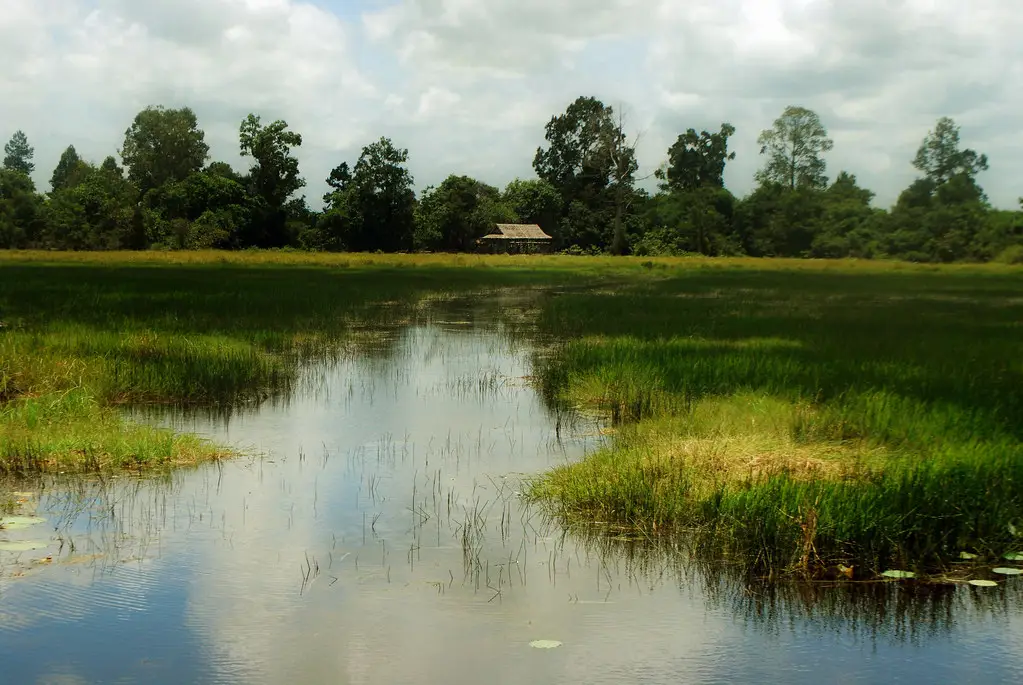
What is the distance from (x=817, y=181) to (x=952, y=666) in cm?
8212

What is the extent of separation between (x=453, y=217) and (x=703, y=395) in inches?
2263

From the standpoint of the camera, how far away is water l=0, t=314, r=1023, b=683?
491cm

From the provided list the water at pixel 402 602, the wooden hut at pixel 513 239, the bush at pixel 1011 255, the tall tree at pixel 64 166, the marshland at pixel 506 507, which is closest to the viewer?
the water at pixel 402 602

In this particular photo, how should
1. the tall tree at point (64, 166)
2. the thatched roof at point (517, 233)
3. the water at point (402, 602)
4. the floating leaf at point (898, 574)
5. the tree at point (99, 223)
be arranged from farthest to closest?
1. the tall tree at point (64, 166)
2. the thatched roof at point (517, 233)
3. the tree at point (99, 223)
4. the floating leaf at point (898, 574)
5. the water at point (402, 602)

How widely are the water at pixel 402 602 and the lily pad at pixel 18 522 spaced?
0.35 ft

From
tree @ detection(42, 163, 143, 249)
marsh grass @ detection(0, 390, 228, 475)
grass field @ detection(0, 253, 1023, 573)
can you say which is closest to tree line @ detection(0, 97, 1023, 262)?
tree @ detection(42, 163, 143, 249)

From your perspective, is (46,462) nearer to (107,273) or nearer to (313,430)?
(313,430)

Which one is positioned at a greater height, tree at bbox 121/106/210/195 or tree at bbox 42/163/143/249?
tree at bbox 121/106/210/195

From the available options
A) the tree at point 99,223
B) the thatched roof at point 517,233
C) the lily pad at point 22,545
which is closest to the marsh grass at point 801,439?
the lily pad at point 22,545

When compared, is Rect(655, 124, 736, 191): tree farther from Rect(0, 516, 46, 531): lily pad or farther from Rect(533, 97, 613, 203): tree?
Rect(0, 516, 46, 531): lily pad

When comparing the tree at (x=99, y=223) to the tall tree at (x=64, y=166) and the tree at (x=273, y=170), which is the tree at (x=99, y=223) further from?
the tall tree at (x=64, y=166)

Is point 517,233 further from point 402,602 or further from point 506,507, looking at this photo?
point 402,602

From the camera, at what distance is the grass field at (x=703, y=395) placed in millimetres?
6668

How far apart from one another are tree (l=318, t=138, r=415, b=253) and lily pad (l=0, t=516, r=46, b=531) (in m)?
53.7
